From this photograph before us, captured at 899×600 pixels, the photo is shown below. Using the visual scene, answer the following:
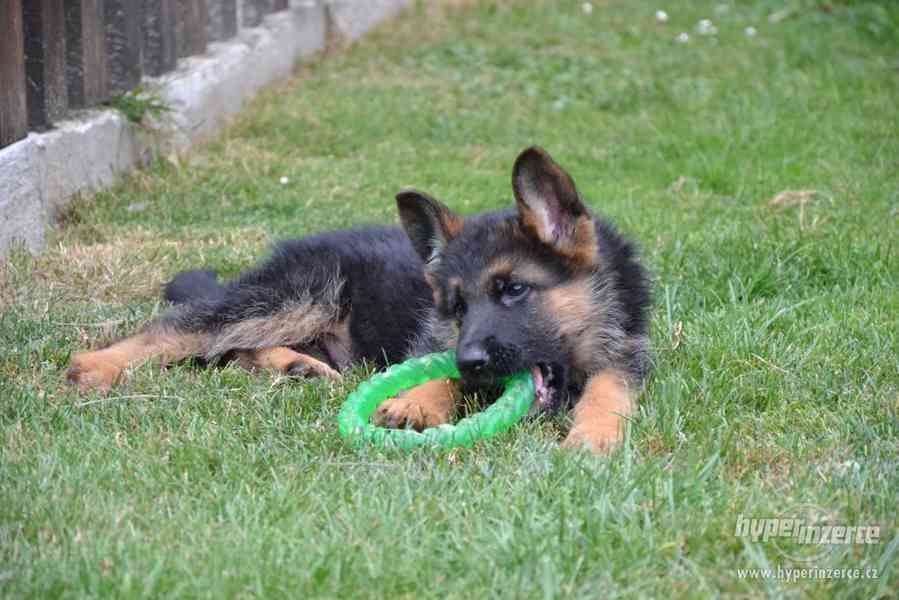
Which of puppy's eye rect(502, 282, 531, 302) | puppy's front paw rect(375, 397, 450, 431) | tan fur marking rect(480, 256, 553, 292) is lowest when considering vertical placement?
puppy's front paw rect(375, 397, 450, 431)

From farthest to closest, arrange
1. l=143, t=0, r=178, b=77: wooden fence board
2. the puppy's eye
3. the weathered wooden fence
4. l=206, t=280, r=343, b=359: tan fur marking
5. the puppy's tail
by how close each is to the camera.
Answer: l=143, t=0, r=178, b=77: wooden fence board
the weathered wooden fence
the puppy's tail
l=206, t=280, r=343, b=359: tan fur marking
the puppy's eye

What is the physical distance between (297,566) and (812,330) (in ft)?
9.04

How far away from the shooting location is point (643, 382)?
14.1 ft

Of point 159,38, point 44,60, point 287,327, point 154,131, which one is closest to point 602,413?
point 287,327

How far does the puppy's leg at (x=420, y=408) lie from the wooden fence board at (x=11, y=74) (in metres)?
2.78

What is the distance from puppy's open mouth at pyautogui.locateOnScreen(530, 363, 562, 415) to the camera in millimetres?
4133

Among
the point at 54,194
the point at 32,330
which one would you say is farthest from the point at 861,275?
the point at 54,194

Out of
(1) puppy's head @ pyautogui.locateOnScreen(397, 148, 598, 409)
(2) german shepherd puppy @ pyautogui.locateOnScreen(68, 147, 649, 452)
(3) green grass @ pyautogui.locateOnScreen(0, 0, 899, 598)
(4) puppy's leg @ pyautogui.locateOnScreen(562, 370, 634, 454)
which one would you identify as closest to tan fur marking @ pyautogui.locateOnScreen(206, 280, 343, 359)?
(2) german shepherd puppy @ pyautogui.locateOnScreen(68, 147, 649, 452)

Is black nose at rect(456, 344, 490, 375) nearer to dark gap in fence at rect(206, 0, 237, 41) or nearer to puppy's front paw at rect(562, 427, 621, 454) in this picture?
puppy's front paw at rect(562, 427, 621, 454)

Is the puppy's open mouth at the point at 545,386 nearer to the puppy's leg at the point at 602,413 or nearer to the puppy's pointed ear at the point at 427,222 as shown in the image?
the puppy's leg at the point at 602,413

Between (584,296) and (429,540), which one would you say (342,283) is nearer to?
(584,296)

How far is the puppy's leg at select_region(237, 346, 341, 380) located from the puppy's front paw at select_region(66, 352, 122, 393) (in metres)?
0.58

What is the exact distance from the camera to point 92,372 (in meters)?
4.34

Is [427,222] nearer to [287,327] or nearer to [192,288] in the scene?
[287,327]
